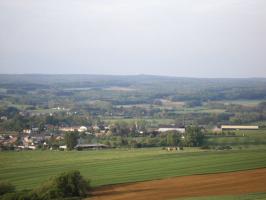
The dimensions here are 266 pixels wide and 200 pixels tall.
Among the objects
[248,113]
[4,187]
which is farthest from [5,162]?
[248,113]

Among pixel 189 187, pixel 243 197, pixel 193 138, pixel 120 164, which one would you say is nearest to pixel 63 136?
pixel 193 138

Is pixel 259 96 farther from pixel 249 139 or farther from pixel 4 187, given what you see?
pixel 4 187

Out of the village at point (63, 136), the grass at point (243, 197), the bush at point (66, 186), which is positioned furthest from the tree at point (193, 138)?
the grass at point (243, 197)

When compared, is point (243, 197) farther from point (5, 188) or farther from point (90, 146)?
point (90, 146)

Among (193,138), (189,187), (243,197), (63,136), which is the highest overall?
(193,138)

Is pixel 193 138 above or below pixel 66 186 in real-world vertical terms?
above

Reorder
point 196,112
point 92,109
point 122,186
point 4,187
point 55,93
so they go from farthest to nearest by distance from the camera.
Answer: point 55,93 → point 92,109 → point 196,112 → point 122,186 → point 4,187
